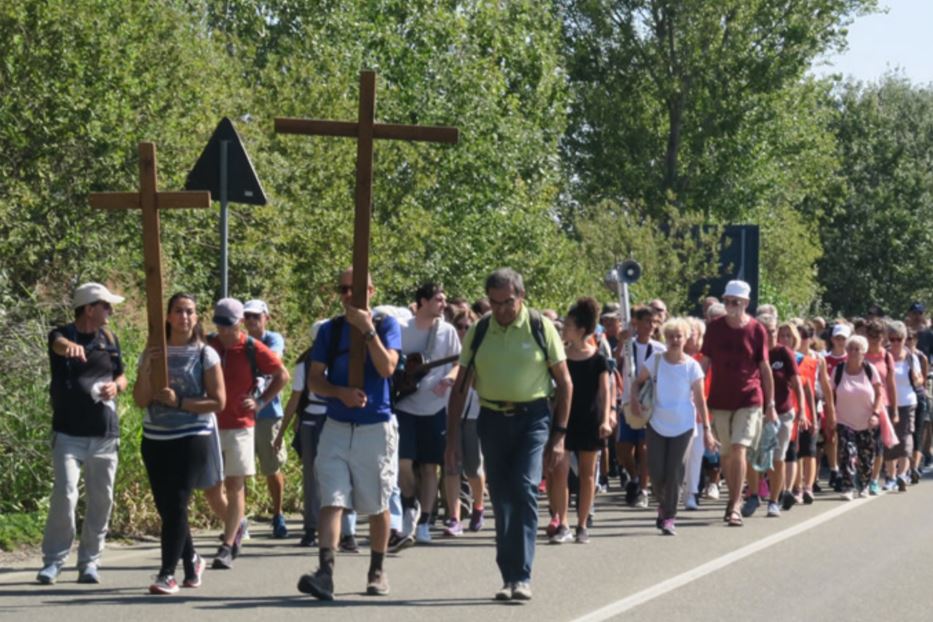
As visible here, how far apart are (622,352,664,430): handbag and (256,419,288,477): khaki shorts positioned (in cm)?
291

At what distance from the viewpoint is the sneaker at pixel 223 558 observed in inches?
466

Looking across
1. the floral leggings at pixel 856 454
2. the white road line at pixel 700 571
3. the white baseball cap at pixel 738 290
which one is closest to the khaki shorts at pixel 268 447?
the white road line at pixel 700 571

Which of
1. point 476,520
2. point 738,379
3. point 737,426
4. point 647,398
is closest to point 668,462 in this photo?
point 647,398

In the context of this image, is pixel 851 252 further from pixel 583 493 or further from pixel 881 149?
pixel 583 493

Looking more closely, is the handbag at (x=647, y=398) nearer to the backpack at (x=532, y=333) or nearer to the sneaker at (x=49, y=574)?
the backpack at (x=532, y=333)

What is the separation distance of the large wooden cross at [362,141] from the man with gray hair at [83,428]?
175cm

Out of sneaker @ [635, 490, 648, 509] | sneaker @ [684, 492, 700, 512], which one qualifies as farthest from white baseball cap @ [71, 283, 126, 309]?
sneaker @ [635, 490, 648, 509]

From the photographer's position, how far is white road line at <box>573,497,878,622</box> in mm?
10125

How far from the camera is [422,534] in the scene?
13.7 metres

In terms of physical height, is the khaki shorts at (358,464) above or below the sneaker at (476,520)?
above

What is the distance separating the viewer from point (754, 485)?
1638 cm

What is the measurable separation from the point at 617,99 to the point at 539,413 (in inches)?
1743

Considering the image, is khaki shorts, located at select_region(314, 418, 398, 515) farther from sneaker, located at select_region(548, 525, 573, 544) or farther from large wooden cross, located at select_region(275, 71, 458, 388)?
sneaker, located at select_region(548, 525, 573, 544)

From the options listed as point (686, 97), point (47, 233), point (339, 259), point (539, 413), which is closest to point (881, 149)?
point (686, 97)
